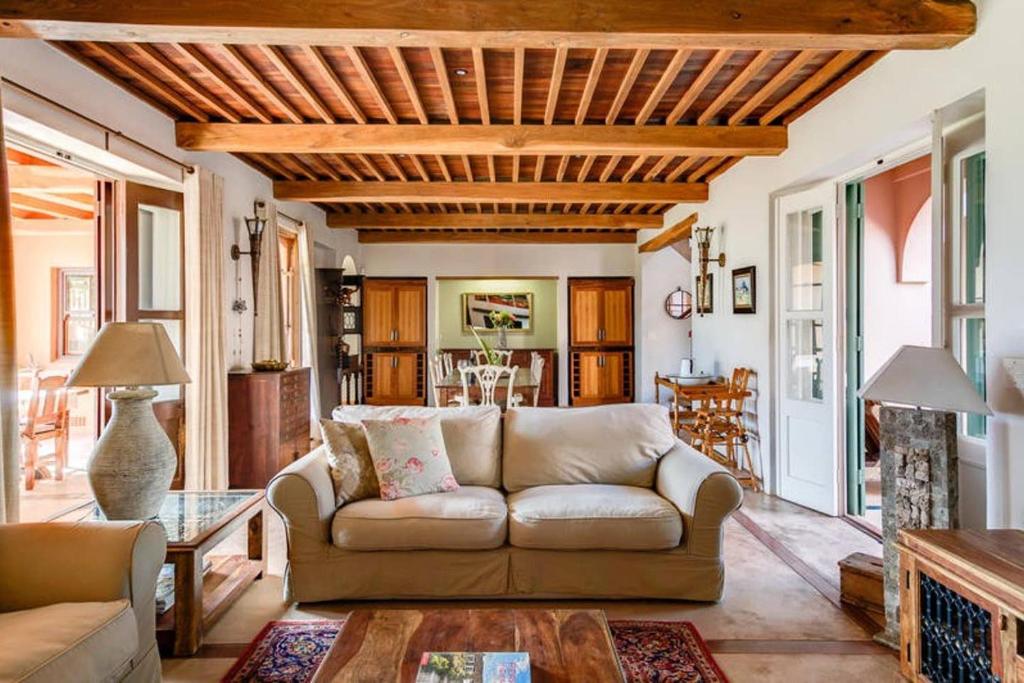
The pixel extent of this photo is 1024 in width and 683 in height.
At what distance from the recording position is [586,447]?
10.3ft

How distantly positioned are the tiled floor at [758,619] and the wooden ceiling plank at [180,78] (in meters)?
2.76

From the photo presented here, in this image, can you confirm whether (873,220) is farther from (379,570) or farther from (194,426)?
(194,426)

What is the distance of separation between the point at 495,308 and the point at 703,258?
471cm

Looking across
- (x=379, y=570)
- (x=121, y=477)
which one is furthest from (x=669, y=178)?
(x=121, y=477)

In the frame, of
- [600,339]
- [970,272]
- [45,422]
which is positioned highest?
[970,272]

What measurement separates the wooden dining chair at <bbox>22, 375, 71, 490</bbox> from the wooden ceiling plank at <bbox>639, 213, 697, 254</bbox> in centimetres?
606

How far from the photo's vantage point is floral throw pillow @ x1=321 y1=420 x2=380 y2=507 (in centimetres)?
277

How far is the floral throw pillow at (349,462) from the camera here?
9.10 feet

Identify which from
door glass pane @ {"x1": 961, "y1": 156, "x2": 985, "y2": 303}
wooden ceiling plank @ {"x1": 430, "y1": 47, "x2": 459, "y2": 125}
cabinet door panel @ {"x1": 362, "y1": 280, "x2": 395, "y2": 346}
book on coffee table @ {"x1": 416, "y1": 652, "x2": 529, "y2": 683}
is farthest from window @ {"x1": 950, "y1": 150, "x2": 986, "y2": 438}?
cabinet door panel @ {"x1": 362, "y1": 280, "x2": 395, "y2": 346}

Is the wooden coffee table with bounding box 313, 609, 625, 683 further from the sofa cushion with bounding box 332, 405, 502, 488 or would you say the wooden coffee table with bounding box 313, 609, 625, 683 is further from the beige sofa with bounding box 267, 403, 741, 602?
the sofa cushion with bounding box 332, 405, 502, 488

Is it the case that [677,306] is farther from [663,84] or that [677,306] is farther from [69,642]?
[69,642]

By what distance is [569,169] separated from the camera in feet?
19.1

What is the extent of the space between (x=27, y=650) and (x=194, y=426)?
9.38ft

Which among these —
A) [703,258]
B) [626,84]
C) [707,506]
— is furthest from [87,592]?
[703,258]
